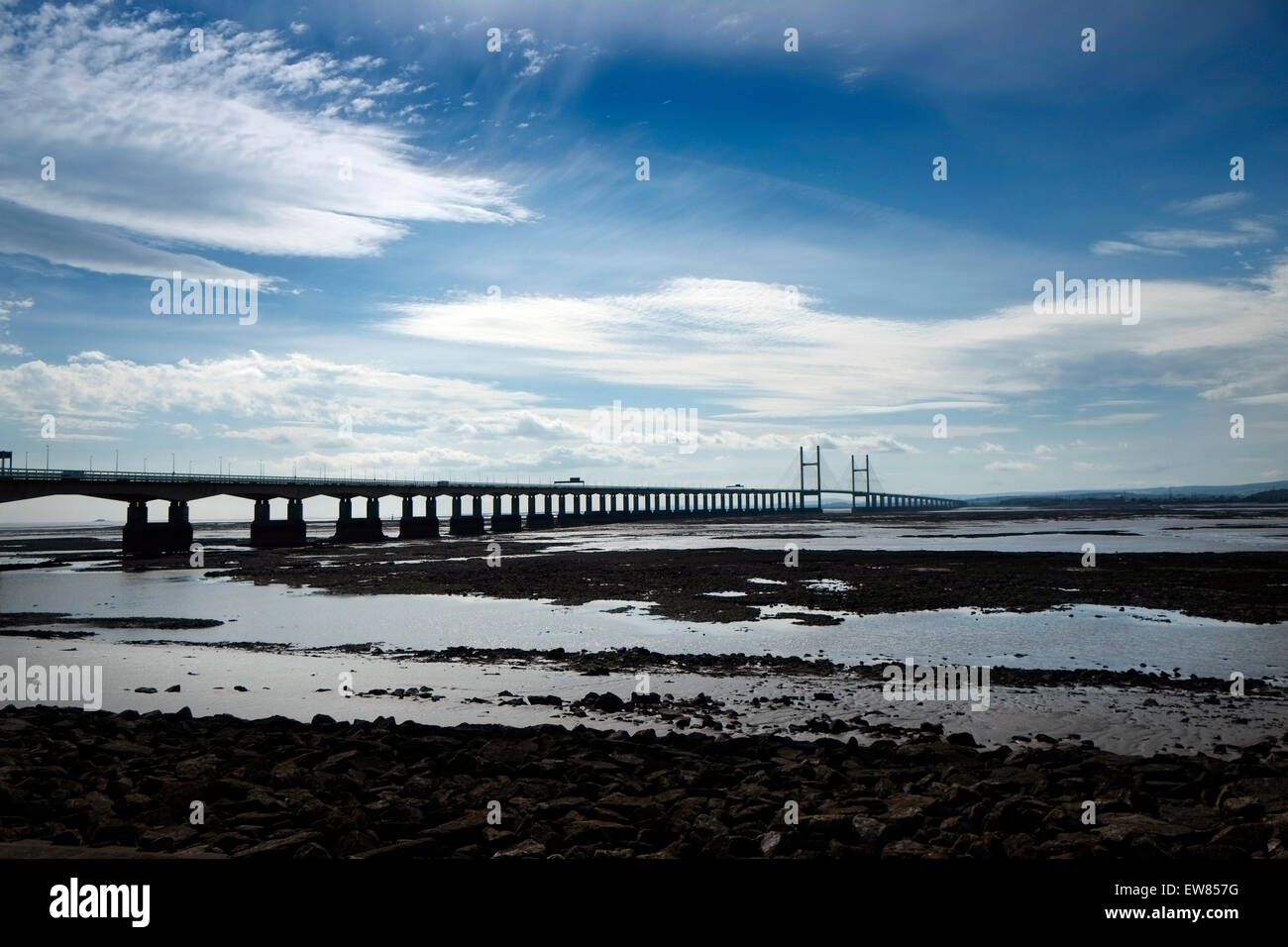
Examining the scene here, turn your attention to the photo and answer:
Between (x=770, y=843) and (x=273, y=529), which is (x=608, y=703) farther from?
(x=273, y=529)

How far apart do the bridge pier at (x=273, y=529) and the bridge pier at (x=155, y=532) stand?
8.82 meters

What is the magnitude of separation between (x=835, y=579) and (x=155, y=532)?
186 feet

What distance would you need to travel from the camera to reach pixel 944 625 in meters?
26.1

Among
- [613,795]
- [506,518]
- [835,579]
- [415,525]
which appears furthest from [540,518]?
[613,795]

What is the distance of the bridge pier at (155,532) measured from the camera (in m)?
68.4

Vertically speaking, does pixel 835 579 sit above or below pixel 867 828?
below

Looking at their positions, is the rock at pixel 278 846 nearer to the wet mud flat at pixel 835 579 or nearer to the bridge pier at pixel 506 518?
the wet mud flat at pixel 835 579

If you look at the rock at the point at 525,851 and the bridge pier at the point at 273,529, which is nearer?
the rock at the point at 525,851

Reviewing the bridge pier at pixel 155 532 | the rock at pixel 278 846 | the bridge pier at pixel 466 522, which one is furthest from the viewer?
the bridge pier at pixel 466 522

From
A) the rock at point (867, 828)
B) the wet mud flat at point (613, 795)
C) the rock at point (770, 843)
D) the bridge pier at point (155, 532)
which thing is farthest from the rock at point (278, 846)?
the bridge pier at point (155, 532)

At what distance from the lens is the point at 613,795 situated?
32.2 ft

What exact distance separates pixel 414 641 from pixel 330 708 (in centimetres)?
853

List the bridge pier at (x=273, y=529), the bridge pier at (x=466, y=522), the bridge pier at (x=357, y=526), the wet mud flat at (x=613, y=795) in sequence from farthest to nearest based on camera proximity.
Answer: the bridge pier at (x=466, y=522) < the bridge pier at (x=357, y=526) < the bridge pier at (x=273, y=529) < the wet mud flat at (x=613, y=795)
